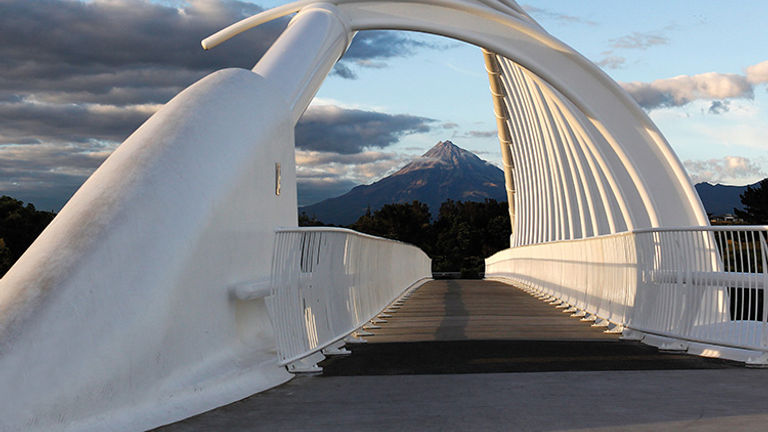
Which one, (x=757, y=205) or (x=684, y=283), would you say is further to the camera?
(x=757, y=205)

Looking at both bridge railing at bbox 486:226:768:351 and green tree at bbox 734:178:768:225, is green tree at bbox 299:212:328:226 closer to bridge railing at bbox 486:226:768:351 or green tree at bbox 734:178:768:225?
green tree at bbox 734:178:768:225

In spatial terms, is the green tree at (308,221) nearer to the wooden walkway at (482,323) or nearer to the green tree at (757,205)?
the green tree at (757,205)

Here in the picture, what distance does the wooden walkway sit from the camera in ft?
39.7

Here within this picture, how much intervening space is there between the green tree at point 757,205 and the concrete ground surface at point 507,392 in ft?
247

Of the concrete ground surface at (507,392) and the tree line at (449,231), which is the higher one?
the tree line at (449,231)

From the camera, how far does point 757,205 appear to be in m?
80.6

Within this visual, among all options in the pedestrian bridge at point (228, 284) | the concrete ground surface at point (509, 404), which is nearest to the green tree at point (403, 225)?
the pedestrian bridge at point (228, 284)

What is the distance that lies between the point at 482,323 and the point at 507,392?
23.6ft

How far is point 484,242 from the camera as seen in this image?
12594 centimetres

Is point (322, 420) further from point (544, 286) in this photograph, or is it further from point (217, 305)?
point (544, 286)

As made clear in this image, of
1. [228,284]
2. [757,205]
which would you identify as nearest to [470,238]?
[757,205]

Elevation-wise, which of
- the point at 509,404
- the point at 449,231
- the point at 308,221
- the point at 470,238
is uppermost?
the point at 308,221

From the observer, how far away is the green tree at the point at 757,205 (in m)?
79.6

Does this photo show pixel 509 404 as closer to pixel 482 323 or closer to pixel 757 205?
pixel 482 323
